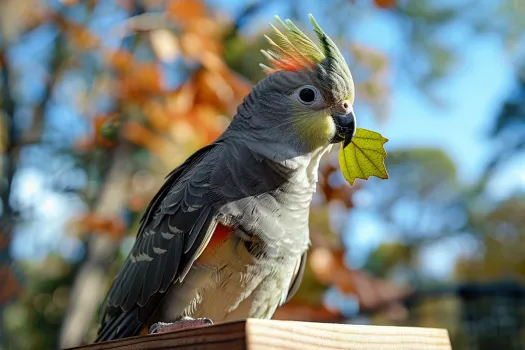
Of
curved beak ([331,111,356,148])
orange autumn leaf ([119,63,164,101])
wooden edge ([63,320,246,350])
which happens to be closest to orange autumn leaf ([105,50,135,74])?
orange autumn leaf ([119,63,164,101])

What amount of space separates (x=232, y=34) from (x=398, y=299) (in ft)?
11.1

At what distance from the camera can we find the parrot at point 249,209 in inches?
57.3

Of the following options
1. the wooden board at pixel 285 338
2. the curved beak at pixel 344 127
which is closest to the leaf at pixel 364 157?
the curved beak at pixel 344 127

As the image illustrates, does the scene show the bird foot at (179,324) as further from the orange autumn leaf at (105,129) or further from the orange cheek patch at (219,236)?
the orange autumn leaf at (105,129)

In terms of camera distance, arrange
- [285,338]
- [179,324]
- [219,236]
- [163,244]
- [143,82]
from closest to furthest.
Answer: [285,338], [179,324], [219,236], [163,244], [143,82]

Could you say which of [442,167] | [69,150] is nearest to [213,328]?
[69,150]

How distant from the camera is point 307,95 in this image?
160cm

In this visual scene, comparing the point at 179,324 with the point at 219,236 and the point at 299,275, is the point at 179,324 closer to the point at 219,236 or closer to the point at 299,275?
the point at 219,236

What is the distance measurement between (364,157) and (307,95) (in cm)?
28

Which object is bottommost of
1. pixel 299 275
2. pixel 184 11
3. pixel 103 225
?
pixel 103 225

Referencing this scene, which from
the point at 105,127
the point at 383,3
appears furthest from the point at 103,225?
the point at 383,3

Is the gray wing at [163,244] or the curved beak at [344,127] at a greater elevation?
the curved beak at [344,127]

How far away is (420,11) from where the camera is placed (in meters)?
5.89

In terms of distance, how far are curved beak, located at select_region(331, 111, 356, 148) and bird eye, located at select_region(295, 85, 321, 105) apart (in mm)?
89
